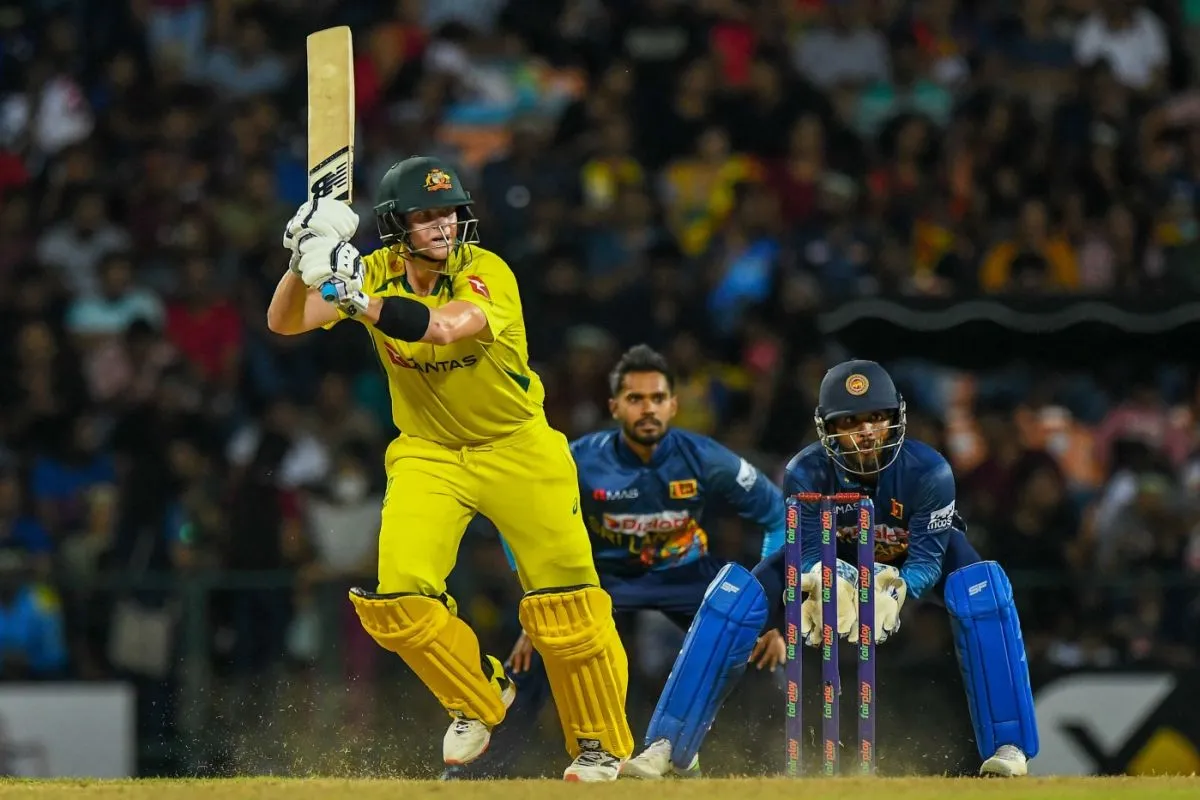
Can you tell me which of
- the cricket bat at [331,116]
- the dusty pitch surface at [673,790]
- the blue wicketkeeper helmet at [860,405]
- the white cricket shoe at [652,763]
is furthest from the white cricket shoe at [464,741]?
the cricket bat at [331,116]

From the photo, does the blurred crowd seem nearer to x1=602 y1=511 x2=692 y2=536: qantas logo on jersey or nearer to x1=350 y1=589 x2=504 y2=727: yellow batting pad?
x1=602 y1=511 x2=692 y2=536: qantas logo on jersey

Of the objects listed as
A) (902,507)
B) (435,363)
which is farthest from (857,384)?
(435,363)

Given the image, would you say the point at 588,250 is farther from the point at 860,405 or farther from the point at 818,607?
the point at 818,607

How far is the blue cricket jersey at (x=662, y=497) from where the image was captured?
9812 mm

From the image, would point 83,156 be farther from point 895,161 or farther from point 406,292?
point 406,292

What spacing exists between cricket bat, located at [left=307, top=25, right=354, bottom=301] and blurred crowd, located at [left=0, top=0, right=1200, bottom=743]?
12.1ft

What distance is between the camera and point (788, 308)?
13164 millimetres

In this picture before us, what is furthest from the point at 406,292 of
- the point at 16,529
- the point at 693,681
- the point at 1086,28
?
the point at 1086,28

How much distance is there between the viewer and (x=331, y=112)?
838 cm

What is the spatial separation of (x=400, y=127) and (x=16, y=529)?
3.70 meters

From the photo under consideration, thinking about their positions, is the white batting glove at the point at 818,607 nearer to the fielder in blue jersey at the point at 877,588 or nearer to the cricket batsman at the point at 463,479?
the fielder in blue jersey at the point at 877,588

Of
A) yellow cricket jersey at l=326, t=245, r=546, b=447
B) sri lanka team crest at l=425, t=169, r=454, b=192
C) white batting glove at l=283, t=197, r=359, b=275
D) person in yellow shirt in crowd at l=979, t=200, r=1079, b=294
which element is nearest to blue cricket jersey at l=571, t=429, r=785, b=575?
yellow cricket jersey at l=326, t=245, r=546, b=447

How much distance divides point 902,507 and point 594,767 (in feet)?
5.18

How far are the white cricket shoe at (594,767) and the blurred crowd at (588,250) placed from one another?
2.76 meters
